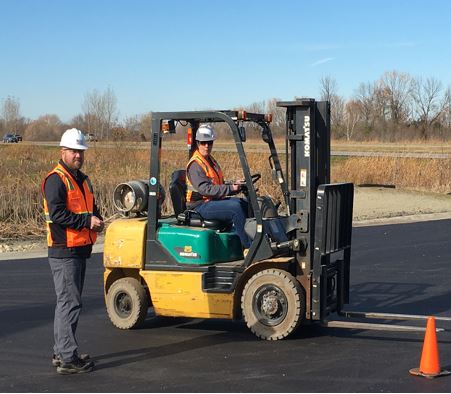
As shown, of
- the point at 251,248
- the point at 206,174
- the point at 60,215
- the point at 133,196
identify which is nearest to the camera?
the point at 60,215

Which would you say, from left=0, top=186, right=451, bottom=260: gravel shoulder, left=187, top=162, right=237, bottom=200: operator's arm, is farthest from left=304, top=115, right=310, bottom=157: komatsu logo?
left=0, top=186, right=451, bottom=260: gravel shoulder

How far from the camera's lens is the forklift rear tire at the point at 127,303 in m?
8.11

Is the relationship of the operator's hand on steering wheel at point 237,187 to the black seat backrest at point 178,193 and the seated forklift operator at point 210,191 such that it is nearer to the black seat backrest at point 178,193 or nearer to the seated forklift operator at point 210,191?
the seated forklift operator at point 210,191

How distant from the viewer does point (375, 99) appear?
3420 inches

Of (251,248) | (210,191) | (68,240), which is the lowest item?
(251,248)

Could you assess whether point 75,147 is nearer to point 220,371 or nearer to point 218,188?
point 218,188

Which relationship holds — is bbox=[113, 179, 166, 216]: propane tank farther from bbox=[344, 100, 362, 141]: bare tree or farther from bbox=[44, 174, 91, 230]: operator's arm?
bbox=[344, 100, 362, 141]: bare tree

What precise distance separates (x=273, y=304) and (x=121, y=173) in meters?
16.7

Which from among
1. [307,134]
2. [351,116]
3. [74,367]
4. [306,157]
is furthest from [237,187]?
[351,116]

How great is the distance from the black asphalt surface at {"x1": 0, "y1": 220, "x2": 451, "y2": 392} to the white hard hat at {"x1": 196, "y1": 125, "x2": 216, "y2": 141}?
213cm

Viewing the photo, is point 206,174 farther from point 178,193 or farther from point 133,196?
point 133,196

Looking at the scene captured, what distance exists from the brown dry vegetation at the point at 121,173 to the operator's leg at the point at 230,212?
1008 cm

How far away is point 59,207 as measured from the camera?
6.28m

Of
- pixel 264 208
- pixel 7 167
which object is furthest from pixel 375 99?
pixel 264 208
